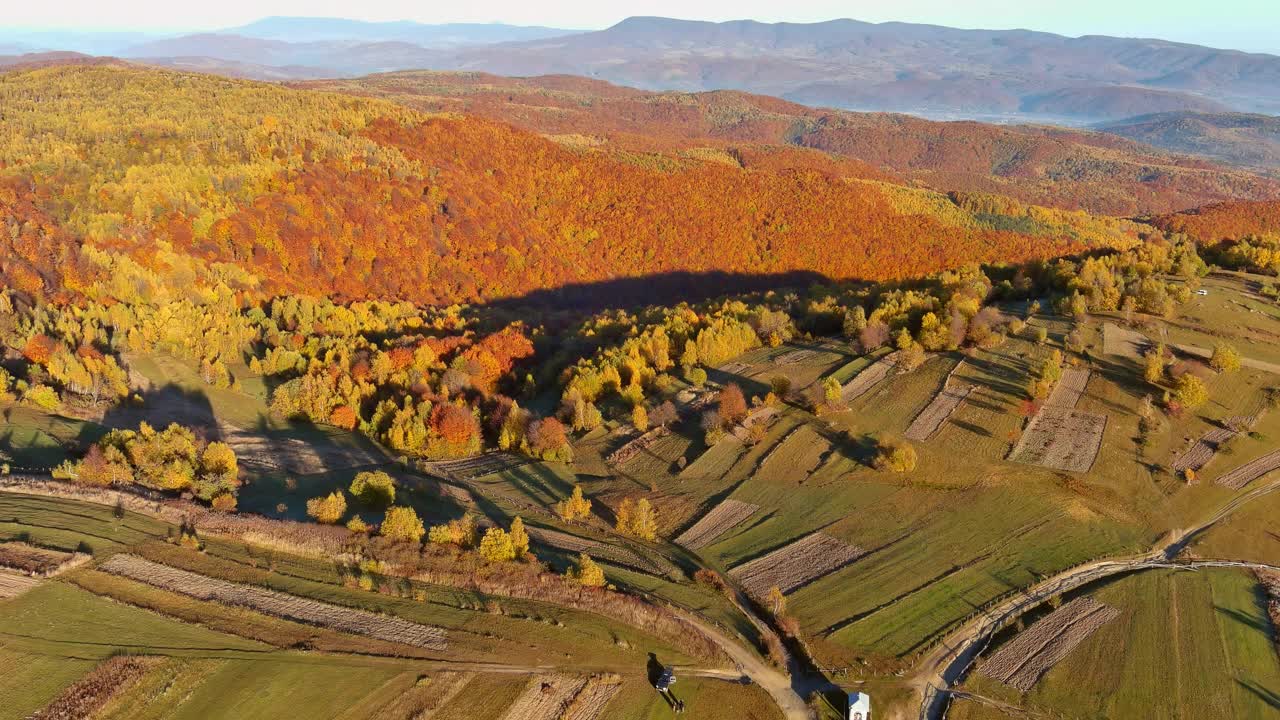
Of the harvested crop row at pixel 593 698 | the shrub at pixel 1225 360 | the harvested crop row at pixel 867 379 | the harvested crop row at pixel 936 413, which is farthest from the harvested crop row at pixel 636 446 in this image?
the shrub at pixel 1225 360

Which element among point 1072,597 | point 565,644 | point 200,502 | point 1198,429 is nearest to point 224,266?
point 200,502

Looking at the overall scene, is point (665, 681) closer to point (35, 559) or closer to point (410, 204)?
point (35, 559)

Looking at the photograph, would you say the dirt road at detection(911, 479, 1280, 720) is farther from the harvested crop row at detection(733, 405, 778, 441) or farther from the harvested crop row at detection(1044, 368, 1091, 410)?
Answer: the harvested crop row at detection(733, 405, 778, 441)

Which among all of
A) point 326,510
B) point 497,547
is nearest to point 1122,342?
point 497,547

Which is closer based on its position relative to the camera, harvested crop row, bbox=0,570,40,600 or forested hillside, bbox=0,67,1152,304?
harvested crop row, bbox=0,570,40,600

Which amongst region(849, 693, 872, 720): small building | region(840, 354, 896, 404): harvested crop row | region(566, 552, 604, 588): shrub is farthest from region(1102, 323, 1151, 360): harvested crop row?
region(566, 552, 604, 588): shrub

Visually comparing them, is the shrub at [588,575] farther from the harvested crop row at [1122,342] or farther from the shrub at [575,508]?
the harvested crop row at [1122,342]

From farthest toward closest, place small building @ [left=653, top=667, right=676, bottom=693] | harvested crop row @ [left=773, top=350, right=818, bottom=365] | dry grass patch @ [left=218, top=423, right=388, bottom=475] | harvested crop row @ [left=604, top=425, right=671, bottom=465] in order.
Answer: harvested crop row @ [left=773, top=350, right=818, bottom=365], harvested crop row @ [left=604, top=425, right=671, bottom=465], dry grass patch @ [left=218, top=423, right=388, bottom=475], small building @ [left=653, top=667, right=676, bottom=693]
